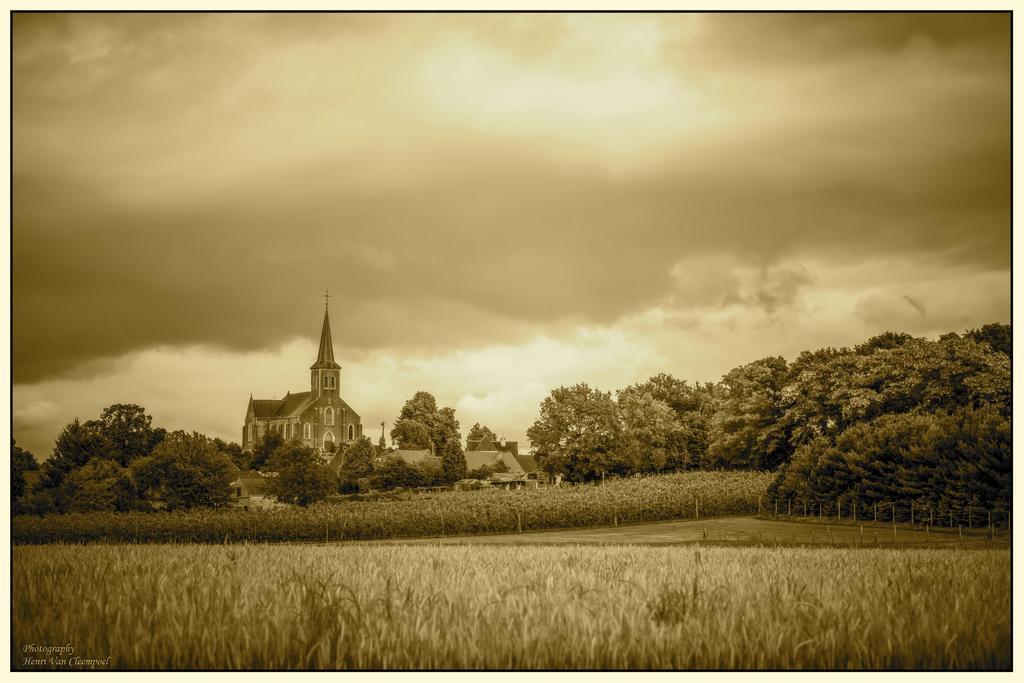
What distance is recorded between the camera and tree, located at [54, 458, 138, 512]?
44906mm

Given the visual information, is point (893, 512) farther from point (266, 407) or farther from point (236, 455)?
point (266, 407)

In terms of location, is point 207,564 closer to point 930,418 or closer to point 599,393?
point 930,418

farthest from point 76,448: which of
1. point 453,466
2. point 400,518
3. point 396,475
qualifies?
point 453,466

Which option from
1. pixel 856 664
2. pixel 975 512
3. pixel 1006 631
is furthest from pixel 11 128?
pixel 975 512

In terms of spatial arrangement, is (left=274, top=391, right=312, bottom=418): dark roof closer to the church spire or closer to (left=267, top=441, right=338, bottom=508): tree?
the church spire

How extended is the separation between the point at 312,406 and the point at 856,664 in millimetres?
149973

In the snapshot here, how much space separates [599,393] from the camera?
261 ft

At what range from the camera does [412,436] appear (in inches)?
4540

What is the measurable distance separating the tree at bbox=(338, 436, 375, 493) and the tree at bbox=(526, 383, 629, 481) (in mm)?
19736

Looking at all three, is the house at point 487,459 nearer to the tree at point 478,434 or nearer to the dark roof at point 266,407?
the tree at point 478,434

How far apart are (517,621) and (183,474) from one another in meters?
42.9

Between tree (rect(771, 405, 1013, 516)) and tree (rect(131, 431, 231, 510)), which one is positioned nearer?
tree (rect(771, 405, 1013, 516))

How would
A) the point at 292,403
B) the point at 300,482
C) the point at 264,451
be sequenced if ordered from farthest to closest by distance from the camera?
the point at 292,403 → the point at 264,451 → the point at 300,482

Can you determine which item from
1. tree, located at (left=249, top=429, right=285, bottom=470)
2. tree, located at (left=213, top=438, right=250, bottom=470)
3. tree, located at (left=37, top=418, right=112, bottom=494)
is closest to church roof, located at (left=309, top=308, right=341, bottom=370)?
tree, located at (left=249, top=429, right=285, bottom=470)
